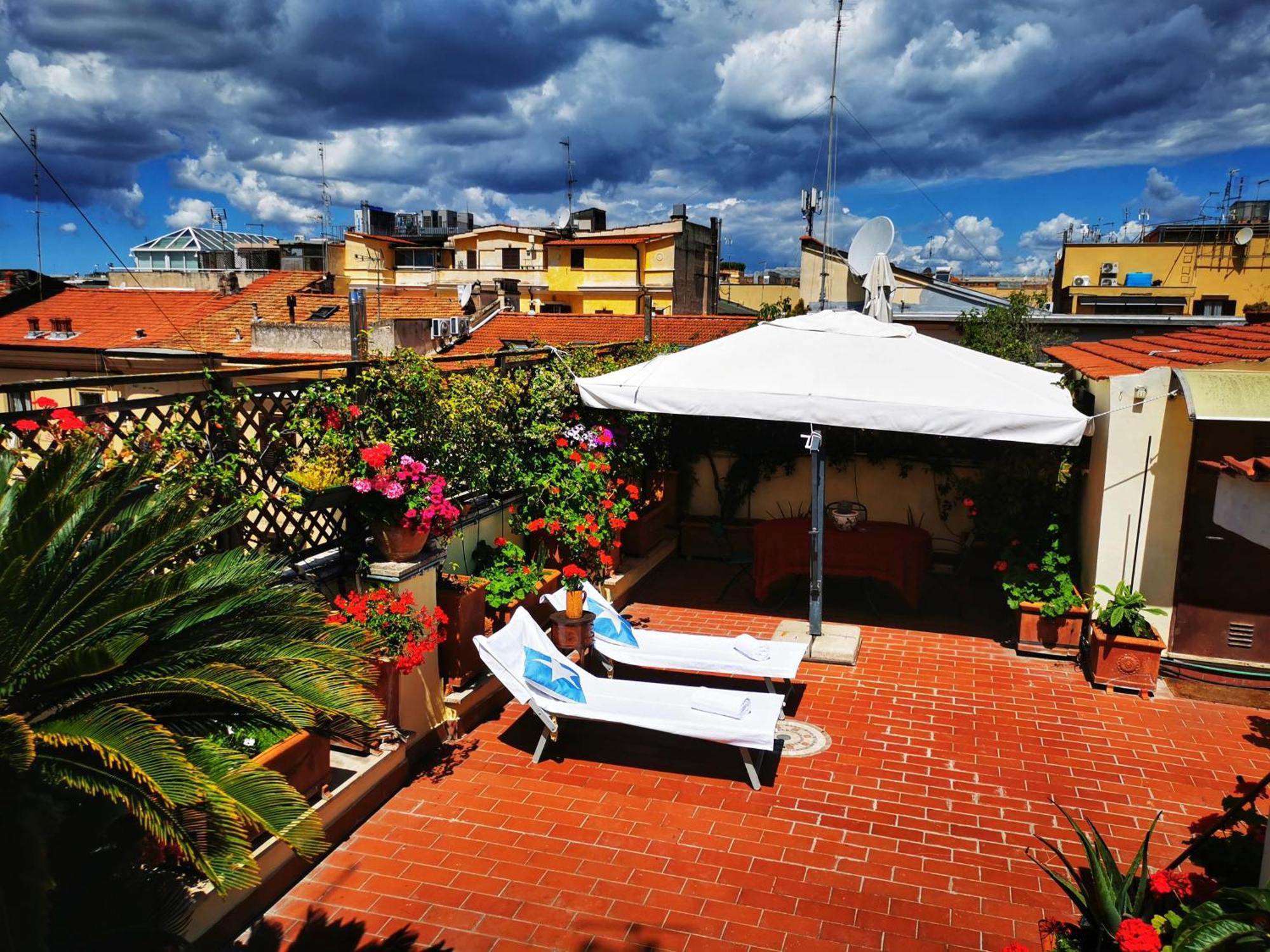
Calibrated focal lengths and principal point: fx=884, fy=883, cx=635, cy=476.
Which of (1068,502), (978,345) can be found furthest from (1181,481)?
(978,345)

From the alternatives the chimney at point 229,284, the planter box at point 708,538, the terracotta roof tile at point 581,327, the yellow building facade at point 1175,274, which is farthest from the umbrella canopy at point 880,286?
the chimney at point 229,284

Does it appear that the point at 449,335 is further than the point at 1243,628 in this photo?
Yes

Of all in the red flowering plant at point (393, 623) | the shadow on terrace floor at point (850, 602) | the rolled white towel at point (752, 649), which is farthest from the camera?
the shadow on terrace floor at point (850, 602)

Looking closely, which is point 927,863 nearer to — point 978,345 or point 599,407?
point 599,407

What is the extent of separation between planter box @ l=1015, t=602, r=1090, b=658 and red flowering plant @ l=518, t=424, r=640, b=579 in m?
3.38

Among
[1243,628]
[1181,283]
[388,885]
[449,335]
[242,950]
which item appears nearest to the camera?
[242,950]

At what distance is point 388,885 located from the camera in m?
4.24

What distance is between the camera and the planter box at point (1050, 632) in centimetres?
713

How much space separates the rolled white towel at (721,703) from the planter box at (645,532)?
130 inches

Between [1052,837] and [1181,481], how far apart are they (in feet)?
10.8

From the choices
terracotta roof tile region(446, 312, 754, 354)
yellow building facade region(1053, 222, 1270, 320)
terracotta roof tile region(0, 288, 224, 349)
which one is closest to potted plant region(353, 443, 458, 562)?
terracotta roof tile region(446, 312, 754, 354)

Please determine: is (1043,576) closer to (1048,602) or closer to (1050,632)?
(1048,602)

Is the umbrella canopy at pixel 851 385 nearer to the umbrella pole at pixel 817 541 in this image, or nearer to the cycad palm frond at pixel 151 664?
the umbrella pole at pixel 817 541

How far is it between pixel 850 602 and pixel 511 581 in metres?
3.79
